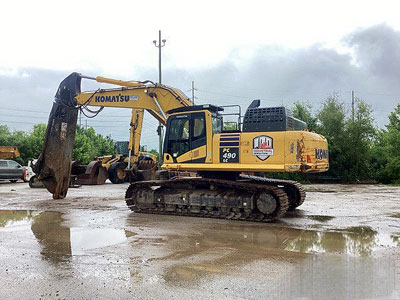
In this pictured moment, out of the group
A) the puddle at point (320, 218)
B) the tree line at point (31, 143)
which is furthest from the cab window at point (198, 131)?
the tree line at point (31, 143)

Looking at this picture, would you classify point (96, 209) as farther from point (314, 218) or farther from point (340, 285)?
point (340, 285)

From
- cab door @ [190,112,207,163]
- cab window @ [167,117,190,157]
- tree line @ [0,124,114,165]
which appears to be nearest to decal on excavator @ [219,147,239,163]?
cab door @ [190,112,207,163]

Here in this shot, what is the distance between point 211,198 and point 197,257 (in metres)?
4.15

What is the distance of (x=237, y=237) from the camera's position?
26.4 feet

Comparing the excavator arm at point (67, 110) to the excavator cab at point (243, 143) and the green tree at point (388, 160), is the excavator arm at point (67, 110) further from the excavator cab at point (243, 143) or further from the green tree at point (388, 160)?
the green tree at point (388, 160)

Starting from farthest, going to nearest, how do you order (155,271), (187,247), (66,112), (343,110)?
(343,110), (66,112), (187,247), (155,271)

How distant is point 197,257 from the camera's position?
Answer: 6.43m

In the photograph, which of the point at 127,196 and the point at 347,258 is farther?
the point at 127,196

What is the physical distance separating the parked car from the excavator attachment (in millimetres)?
13964

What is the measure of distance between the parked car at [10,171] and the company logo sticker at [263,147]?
72.0ft

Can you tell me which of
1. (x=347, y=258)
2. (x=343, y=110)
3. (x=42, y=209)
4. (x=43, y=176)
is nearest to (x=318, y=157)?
(x=347, y=258)

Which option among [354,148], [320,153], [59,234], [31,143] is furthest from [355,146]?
[31,143]

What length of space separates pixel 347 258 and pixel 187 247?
108 inches

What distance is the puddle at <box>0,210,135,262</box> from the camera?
7.01 metres
